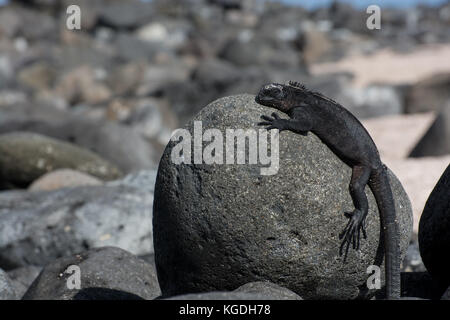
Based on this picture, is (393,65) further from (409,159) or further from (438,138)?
(409,159)

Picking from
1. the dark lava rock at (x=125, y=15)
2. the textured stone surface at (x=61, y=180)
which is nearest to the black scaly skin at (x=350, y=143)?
the textured stone surface at (x=61, y=180)

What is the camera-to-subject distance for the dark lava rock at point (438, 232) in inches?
227

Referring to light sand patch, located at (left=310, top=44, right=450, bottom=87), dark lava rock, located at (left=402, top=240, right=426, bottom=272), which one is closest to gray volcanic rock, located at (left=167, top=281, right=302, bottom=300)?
dark lava rock, located at (left=402, top=240, right=426, bottom=272)

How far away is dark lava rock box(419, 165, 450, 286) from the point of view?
5774 millimetres

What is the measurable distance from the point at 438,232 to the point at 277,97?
1.57 m

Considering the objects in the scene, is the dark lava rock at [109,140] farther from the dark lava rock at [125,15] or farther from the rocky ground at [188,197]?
the dark lava rock at [125,15]

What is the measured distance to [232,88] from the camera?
866 inches

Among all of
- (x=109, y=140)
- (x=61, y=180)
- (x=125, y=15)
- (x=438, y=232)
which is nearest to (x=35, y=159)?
(x=61, y=180)

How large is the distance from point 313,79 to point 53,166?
50.9 feet

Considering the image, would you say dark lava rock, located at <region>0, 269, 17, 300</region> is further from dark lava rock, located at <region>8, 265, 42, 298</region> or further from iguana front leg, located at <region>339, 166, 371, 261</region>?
iguana front leg, located at <region>339, 166, 371, 261</region>

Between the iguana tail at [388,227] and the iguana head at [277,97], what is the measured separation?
0.73m

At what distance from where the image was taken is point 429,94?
1988 cm

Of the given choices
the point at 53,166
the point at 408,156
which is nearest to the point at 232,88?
the point at 408,156
